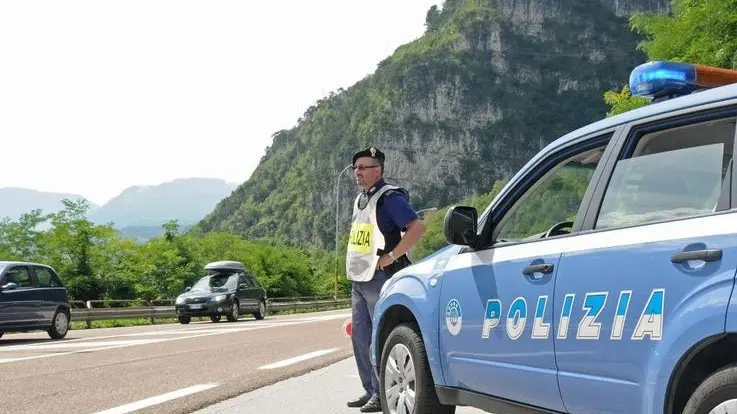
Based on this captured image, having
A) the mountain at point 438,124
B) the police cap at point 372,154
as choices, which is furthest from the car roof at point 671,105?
the mountain at point 438,124

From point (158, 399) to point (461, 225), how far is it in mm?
3779

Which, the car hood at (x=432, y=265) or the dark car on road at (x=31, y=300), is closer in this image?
the car hood at (x=432, y=265)

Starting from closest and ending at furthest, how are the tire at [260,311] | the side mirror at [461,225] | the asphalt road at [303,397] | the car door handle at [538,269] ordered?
the car door handle at [538,269]
the side mirror at [461,225]
the asphalt road at [303,397]
the tire at [260,311]

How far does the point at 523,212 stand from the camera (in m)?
4.52

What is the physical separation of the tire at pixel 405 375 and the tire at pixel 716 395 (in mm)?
2193

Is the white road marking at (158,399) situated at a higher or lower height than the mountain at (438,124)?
lower

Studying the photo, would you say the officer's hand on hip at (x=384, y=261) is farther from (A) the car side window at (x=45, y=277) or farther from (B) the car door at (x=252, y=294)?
(B) the car door at (x=252, y=294)

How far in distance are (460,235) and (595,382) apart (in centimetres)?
126

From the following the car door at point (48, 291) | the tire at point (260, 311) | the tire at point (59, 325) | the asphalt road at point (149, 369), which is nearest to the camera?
the asphalt road at point (149, 369)

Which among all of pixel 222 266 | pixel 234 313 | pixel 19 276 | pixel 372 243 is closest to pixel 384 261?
pixel 372 243

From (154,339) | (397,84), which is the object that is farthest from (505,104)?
(154,339)

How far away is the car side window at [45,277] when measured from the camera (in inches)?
657

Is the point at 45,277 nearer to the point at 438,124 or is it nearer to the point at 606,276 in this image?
the point at 606,276

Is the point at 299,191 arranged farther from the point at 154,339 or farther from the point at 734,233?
the point at 734,233
